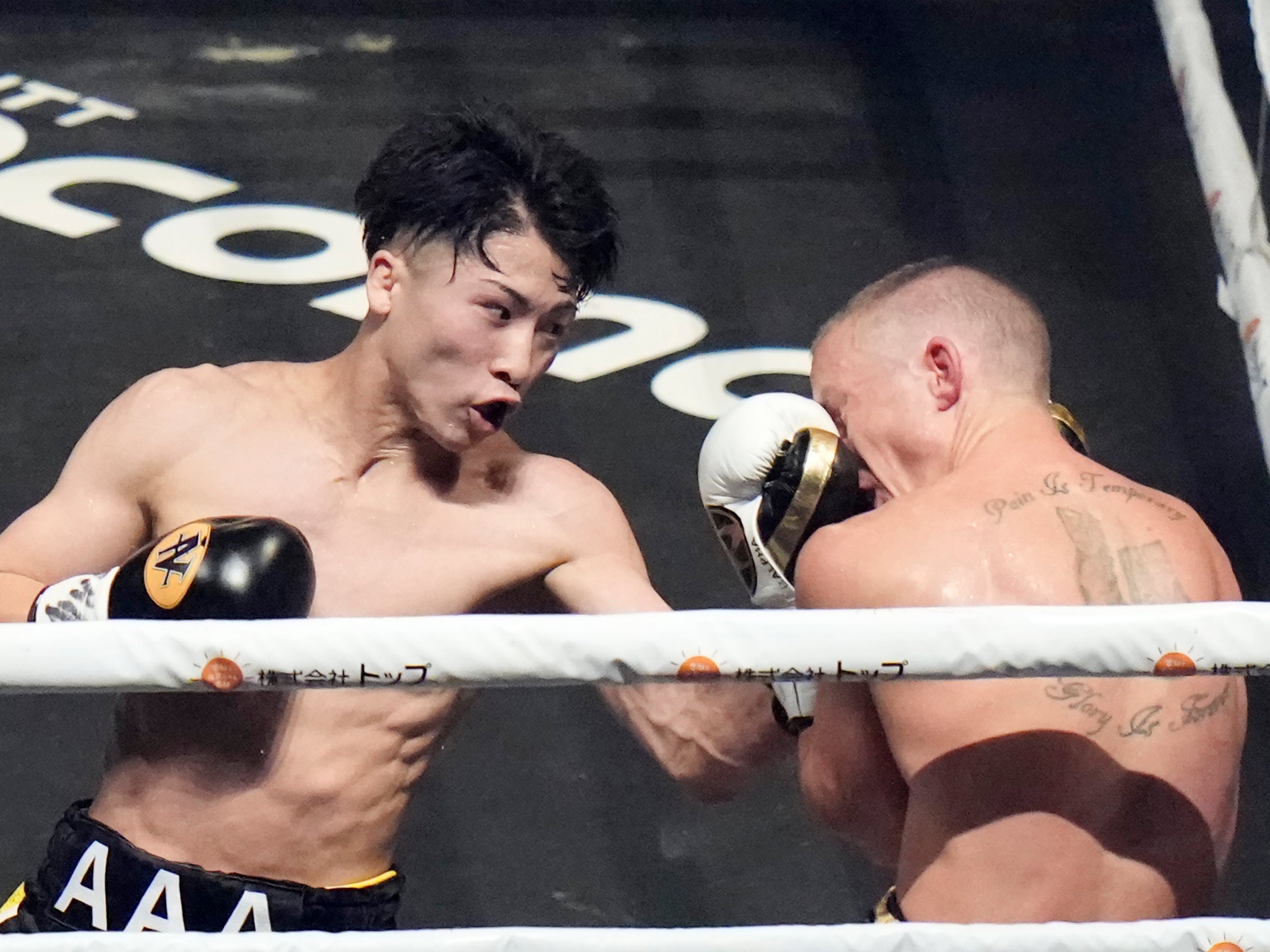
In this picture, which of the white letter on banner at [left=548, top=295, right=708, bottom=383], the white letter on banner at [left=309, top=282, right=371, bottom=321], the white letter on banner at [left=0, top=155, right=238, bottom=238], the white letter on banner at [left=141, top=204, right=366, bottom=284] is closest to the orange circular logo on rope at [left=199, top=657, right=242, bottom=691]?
the white letter on banner at [left=548, top=295, right=708, bottom=383]

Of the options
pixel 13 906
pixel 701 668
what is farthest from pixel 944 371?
pixel 13 906

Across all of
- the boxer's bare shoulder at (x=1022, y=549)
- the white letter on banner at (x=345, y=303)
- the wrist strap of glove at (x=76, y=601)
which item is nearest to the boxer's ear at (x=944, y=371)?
the boxer's bare shoulder at (x=1022, y=549)

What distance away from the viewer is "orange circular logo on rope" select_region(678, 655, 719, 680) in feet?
4.64

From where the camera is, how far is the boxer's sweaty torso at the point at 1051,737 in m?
1.68

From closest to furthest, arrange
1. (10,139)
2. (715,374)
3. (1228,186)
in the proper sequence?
(1228,186) → (715,374) → (10,139)

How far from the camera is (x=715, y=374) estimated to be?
399 centimetres

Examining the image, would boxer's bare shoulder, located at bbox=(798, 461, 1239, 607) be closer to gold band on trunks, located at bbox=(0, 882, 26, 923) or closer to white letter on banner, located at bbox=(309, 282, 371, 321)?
gold band on trunks, located at bbox=(0, 882, 26, 923)

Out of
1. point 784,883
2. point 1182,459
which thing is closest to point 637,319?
point 1182,459

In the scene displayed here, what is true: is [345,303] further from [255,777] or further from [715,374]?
[255,777]

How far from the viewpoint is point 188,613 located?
1.75 meters

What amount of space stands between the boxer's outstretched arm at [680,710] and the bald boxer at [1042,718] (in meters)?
0.30

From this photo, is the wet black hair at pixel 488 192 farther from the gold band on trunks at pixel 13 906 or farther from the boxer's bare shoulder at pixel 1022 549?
the gold band on trunks at pixel 13 906

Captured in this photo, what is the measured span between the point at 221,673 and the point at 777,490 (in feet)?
2.83

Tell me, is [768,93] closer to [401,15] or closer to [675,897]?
[401,15]
